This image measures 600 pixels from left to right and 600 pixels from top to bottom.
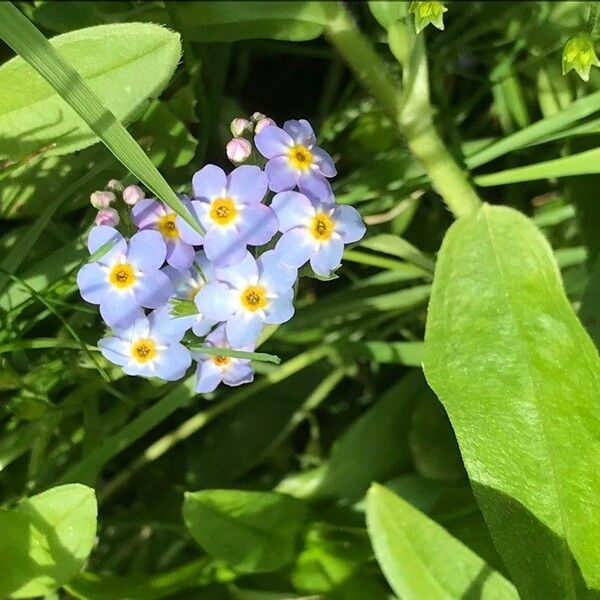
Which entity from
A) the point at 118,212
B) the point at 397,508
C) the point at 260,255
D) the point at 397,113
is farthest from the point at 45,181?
the point at 397,508

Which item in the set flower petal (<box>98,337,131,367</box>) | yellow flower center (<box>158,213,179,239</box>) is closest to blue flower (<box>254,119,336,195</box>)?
yellow flower center (<box>158,213,179,239</box>)

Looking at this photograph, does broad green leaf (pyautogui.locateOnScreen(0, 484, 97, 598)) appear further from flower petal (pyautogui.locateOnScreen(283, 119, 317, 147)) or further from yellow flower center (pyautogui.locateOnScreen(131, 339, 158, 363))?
flower petal (pyautogui.locateOnScreen(283, 119, 317, 147))

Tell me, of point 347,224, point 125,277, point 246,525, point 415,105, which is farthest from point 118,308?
point 415,105

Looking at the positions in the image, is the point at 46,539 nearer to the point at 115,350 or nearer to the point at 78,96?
the point at 115,350

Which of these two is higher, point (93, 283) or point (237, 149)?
point (237, 149)

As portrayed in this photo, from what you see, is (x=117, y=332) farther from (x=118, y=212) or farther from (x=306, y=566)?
(x=306, y=566)

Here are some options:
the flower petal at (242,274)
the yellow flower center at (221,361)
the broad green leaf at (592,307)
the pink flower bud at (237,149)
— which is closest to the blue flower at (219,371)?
the yellow flower center at (221,361)
